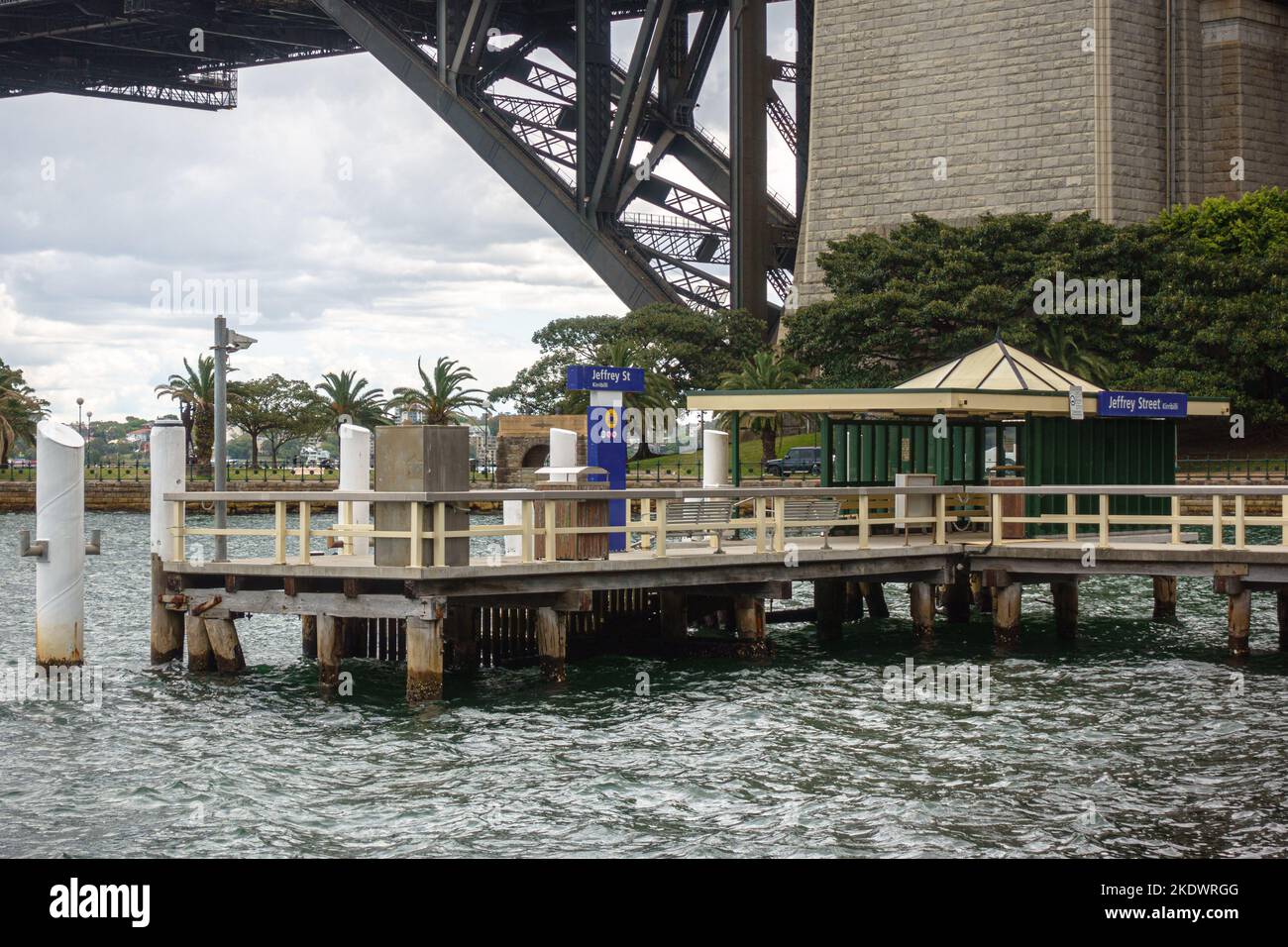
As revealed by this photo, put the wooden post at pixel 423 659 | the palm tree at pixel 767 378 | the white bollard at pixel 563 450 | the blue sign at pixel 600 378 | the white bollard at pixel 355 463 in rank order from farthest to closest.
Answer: the palm tree at pixel 767 378, the white bollard at pixel 355 463, the blue sign at pixel 600 378, the white bollard at pixel 563 450, the wooden post at pixel 423 659

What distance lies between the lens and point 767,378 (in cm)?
7744

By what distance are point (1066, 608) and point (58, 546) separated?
17.9m

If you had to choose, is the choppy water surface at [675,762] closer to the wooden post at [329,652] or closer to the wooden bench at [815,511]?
the wooden post at [329,652]

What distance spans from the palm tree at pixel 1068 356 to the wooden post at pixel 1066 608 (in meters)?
38.6

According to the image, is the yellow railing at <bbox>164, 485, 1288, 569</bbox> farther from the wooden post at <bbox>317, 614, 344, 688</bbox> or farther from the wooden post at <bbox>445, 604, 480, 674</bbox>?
the wooden post at <bbox>445, 604, 480, 674</bbox>

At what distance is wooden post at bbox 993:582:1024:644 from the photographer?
2841 cm

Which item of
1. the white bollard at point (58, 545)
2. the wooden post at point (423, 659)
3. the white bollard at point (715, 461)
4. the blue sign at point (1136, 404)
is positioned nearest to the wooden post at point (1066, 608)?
the blue sign at point (1136, 404)

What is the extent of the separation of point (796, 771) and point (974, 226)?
58344 millimetres

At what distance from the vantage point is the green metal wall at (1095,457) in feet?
102

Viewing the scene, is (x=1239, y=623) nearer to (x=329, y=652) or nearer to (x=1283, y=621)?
(x=1283, y=621)

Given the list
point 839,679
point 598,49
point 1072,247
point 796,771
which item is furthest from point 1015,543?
point 598,49

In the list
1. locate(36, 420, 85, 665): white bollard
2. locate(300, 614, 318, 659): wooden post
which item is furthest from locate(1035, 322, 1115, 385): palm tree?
locate(36, 420, 85, 665): white bollard

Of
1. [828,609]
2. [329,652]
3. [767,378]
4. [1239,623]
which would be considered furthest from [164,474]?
[767,378]

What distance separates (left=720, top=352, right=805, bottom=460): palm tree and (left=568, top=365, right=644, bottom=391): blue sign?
47.1m
